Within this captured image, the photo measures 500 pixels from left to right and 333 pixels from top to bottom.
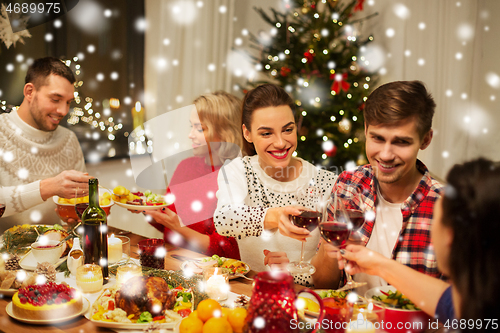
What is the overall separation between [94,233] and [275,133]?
87 cm

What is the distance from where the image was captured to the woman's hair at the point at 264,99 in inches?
69.5

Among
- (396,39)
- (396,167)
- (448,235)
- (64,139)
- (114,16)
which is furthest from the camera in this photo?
(396,39)

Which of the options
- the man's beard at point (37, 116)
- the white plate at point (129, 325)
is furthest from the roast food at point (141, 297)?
the man's beard at point (37, 116)

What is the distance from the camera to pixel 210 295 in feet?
3.80

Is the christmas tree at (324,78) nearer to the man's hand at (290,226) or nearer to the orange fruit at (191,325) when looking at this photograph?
the man's hand at (290,226)

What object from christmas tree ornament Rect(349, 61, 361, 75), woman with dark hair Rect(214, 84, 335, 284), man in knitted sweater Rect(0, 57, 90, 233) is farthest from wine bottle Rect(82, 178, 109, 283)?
christmas tree ornament Rect(349, 61, 361, 75)

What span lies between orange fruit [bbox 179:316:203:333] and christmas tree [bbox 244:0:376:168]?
229 centimetres

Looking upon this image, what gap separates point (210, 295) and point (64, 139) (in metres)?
2.00

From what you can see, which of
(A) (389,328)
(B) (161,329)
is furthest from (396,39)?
(B) (161,329)

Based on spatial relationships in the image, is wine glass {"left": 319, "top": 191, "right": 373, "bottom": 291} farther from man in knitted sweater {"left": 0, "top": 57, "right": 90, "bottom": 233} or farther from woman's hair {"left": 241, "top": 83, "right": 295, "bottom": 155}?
man in knitted sweater {"left": 0, "top": 57, "right": 90, "bottom": 233}

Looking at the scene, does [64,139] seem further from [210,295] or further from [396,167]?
[396,167]

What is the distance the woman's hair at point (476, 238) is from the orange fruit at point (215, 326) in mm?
522

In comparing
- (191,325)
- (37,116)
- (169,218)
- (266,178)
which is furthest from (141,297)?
(37,116)

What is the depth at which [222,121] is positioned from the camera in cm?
236
